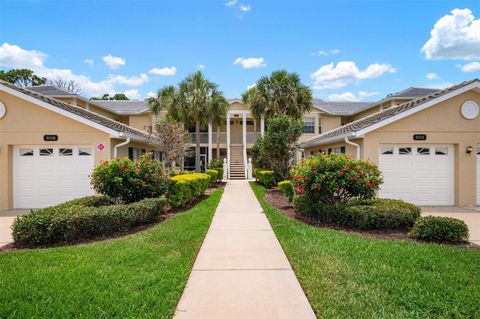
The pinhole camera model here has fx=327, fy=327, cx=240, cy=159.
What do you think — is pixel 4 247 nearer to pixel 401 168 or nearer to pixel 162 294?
pixel 162 294

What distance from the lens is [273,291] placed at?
4.53m

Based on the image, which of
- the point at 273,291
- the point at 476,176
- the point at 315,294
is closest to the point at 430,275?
the point at 315,294

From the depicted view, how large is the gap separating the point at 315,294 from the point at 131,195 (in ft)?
23.4

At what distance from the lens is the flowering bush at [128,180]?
9477mm

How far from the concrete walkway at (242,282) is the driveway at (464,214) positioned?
16.9 feet

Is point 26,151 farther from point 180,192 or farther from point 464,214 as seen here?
point 464,214

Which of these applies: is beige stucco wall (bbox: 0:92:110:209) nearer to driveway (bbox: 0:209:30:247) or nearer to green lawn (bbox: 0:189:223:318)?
driveway (bbox: 0:209:30:247)

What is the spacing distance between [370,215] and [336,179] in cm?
121

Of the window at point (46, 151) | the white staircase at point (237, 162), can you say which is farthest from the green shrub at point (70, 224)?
the white staircase at point (237, 162)

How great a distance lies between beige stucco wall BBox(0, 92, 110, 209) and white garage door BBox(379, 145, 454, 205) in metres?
10.8

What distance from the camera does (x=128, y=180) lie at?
9641mm

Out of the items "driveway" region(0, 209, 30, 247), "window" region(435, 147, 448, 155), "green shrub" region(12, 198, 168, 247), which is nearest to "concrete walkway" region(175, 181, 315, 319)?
"green shrub" region(12, 198, 168, 247)

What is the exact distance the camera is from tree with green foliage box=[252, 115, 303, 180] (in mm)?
16750

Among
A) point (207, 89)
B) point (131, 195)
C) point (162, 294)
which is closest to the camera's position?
point (162, 294)
